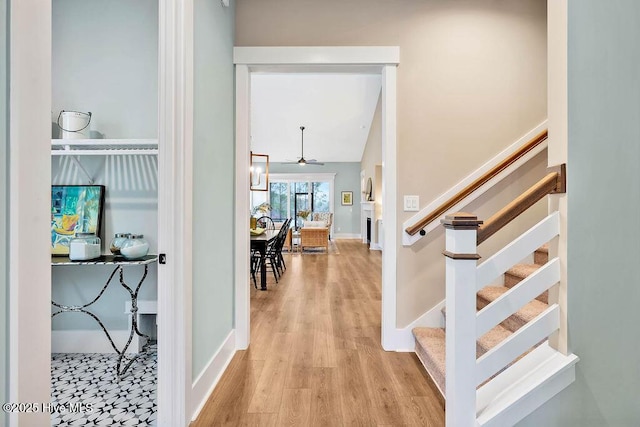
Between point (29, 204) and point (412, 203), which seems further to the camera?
point (412, 203)

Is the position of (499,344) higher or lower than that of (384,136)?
lower

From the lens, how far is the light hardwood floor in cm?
167

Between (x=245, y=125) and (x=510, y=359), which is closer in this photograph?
(x=510, y=359)

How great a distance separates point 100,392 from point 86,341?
70 centimetres

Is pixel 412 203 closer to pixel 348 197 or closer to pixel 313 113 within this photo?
pixel 313 113

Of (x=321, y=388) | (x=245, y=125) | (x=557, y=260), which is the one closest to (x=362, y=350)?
(x=321, y=388)

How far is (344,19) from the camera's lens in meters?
2.45

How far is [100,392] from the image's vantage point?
1.90 m

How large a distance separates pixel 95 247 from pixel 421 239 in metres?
2.32

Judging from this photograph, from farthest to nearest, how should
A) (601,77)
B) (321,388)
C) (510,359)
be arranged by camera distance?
(321,388), (510,359), (601,77)

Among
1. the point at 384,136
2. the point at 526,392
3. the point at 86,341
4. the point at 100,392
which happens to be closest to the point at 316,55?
the point at 384,136

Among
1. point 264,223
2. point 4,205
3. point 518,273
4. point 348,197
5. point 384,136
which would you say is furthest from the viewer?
point 348,197

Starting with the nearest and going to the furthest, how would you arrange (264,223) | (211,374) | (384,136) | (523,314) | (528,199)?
(528,199) < (523,314) < (211,374) < (384,136) < (264,223)

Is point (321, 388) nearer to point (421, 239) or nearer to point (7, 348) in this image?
point (421, 239)
